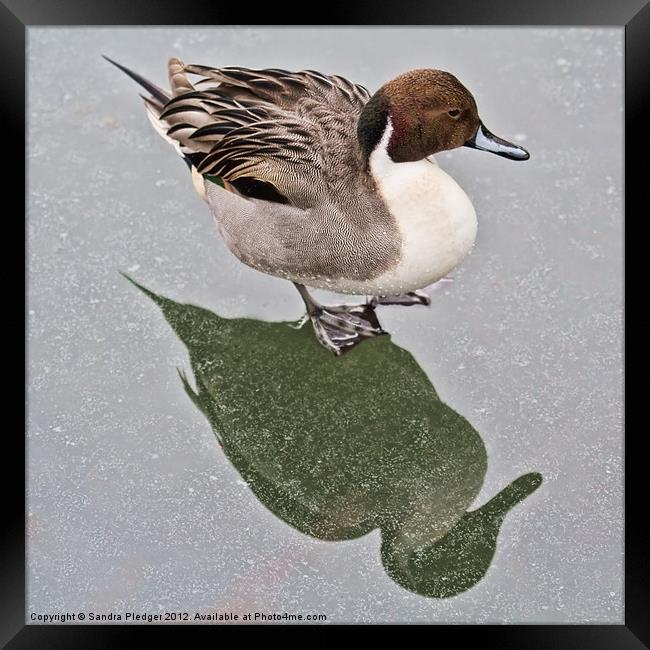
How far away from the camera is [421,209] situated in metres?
2.76

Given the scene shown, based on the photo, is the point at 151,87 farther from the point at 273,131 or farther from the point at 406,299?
the point at 406,299

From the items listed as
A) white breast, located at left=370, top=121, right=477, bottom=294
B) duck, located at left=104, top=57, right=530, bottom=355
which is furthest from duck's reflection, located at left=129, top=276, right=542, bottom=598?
white breast, located at left=370, top=121, right=477, bottom=294

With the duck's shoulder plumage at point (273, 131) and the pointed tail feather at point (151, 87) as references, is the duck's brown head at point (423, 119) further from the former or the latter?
the pointed tail feather at point (151, 87)

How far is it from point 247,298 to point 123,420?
0.62 meters

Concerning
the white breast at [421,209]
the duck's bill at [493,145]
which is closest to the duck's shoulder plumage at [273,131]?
the white breast at [421,209]

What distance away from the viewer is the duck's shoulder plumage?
286 cm

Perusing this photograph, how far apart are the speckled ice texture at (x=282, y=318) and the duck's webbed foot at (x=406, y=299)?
0.05 meters

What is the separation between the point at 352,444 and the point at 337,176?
0.80 meters

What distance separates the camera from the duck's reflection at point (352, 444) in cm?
266

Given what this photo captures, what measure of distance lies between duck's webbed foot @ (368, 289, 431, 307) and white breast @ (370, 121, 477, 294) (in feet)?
1.41

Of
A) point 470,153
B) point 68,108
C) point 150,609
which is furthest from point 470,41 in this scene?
point 150,609

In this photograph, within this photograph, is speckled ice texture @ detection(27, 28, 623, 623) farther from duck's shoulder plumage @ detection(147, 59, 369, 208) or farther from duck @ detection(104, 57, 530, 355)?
duck's shoulder plumage @ detection(147, 59, 369, 208)

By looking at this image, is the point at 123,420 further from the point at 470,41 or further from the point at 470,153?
the point at 470,41

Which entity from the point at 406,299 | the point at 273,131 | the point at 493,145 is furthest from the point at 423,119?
the point at 406,299
